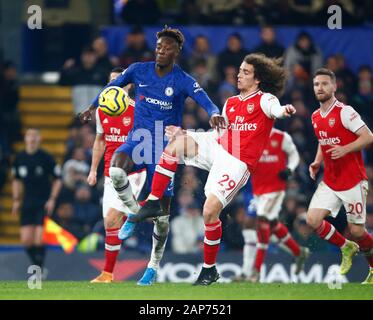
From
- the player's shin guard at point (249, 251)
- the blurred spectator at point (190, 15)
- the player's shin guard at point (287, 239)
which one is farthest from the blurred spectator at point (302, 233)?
the blurred spectator at point (190, 15)

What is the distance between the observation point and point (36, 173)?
20156 mm

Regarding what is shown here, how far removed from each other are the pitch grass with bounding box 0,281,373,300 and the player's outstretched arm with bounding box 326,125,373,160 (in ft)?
4.86

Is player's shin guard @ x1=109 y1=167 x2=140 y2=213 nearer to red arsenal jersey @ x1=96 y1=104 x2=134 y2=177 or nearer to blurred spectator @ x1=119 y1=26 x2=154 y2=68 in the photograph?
red arsenal jersey @ x1=96 y1=104 x2=134 y2=177

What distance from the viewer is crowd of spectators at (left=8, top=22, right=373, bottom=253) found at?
784 inches

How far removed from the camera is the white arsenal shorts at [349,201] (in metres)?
14.9

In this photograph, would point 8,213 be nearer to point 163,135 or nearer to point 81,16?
point 81,16

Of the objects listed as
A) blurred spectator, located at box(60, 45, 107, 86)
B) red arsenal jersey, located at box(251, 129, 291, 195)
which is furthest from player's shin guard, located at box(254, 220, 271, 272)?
blurred spectator, located at box(60, 45, 107, 86)

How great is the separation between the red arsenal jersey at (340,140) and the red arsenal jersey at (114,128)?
2.21 metres

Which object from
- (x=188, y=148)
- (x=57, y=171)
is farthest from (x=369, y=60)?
(x=188, y=148)

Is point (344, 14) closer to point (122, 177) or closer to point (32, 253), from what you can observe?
point (32, 253)

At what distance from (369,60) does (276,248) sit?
4.72 meters

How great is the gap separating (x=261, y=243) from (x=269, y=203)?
25.3 inches

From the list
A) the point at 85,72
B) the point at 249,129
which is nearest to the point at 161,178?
the point at 249,129

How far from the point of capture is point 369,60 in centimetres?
2292
